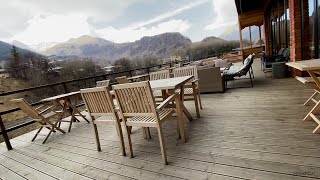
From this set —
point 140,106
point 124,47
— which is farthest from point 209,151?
point 124,47

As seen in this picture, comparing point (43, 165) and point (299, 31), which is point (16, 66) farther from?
point (299, 31)

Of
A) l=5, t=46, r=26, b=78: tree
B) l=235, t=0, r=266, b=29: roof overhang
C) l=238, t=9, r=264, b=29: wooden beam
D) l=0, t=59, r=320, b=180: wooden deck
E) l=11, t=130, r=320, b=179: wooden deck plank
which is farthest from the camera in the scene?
l=5, t=46, r=26, b=78: tree

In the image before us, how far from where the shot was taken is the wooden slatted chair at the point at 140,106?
2.16 m

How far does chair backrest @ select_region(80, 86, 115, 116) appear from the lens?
2.52m

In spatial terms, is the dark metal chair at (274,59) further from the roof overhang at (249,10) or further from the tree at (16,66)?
the tree at (16,66)

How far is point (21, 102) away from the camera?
3.52m

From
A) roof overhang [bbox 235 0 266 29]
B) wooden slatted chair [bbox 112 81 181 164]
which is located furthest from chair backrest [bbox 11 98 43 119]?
roof overhang [bbox 235 0 266 29]

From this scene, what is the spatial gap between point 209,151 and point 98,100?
5.11ft

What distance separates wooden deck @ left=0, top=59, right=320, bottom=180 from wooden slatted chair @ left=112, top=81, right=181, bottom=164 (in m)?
0.28

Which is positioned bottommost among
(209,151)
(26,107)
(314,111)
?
(209,151)

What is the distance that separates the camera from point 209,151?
231 cm

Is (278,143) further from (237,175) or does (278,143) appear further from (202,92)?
(202,92)

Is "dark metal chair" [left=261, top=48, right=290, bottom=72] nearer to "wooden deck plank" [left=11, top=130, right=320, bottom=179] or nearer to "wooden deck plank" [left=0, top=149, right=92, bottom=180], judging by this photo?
"wooden deck plank" [left=11, top=130, right=320, bottom=179]

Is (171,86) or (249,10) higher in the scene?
(249,10)
